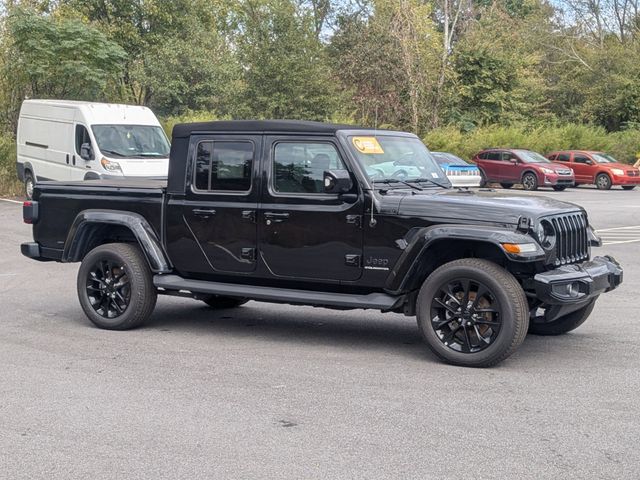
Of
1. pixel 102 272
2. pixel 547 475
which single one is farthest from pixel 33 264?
pixel 547 475

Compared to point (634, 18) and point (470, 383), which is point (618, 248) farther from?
point (634, 18)

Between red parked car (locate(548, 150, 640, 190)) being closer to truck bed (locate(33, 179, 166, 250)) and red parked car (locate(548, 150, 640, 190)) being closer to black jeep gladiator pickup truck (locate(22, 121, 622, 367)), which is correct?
black jeep gladiator pickup truck (locate(22, 121, 622, 367))

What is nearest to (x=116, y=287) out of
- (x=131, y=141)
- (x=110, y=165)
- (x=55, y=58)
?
(x=110, y=165)

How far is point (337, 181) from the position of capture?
24.8 ft

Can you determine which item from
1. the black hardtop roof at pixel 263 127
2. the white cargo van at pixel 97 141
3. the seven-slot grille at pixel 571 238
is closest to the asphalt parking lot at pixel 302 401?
the seven-slot grille at pixel 571 238

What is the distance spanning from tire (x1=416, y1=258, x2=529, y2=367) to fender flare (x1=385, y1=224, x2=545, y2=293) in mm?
183

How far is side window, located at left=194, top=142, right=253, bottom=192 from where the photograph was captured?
824 cm

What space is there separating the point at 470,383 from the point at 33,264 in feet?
29.2

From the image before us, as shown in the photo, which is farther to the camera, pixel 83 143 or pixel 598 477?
pixel 83 143

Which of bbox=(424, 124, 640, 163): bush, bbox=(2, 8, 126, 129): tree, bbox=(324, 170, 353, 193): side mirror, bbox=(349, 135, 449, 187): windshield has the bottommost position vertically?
bbox=(324, 170, 353, 193): side mirror

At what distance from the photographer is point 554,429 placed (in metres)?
5.62

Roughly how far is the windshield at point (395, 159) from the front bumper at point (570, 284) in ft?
5.00

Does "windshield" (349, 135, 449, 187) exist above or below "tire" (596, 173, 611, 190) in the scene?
above

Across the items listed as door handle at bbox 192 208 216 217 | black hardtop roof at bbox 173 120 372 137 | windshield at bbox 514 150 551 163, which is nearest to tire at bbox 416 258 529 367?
black hardtop roof at bbox 173 120 372 137
